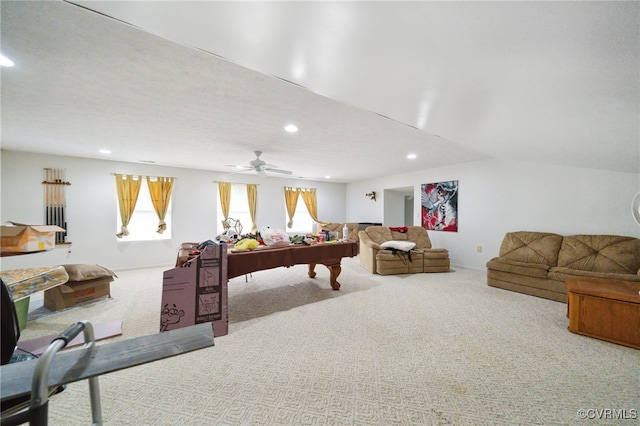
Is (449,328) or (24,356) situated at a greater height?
(24,356)

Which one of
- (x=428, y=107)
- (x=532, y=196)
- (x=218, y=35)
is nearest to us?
(x=218, y=35)

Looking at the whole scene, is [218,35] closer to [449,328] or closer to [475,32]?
[475,32]

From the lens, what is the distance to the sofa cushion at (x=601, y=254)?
2955 millimetres

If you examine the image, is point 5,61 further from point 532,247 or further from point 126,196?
point 532,247

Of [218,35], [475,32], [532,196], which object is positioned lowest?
[532,196]

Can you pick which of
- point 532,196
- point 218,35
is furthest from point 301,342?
point 532,196

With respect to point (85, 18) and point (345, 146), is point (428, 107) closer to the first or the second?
point (345, 146)

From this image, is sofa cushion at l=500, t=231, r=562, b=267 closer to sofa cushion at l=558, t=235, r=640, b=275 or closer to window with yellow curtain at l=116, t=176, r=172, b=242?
sofa cushion at l=558, t=235, r=640, b=275

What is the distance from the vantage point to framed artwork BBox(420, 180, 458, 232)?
527cm

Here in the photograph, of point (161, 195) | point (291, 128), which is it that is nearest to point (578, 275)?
point (291, 128)

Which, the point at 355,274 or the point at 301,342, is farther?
the point at 355,274

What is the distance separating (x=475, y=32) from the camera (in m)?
1.00

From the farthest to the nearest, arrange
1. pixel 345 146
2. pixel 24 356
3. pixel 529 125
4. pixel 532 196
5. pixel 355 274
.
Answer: pixel 355 274 < pixel 532 196 < pixel 345 146 < pixel 529 125 < pixel 24 356

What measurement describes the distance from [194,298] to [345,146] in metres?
3.04
